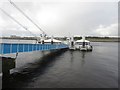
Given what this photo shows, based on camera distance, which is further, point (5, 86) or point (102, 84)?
point (102, 84)

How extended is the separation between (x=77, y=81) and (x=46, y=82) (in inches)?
152

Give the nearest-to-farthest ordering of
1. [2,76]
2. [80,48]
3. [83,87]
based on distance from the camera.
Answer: [83,87] → [2,76] → [80,48]

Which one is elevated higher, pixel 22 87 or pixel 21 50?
pixel 21 50

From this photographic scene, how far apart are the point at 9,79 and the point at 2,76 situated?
1.37 m

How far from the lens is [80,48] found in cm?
7525

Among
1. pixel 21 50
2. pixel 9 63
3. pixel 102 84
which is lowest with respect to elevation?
pixel 102 84

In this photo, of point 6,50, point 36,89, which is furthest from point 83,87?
point 6,50

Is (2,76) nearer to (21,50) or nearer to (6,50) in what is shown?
(6,50)

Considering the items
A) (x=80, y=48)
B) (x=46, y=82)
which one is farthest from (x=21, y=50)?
(x=80, y=48)

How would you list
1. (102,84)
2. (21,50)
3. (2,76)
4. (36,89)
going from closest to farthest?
(36,89) → (102,84) → (2,76) → (21,50)

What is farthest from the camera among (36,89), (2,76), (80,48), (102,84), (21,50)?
(80,48)

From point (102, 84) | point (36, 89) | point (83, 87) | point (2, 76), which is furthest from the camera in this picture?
point (2, 76)

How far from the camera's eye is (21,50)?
23609mm

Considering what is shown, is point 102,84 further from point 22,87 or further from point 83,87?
point 22,87
